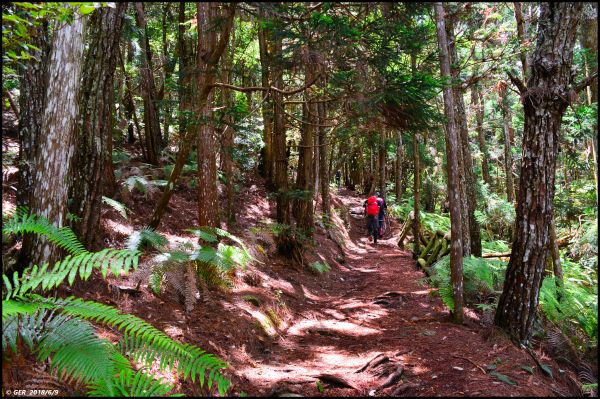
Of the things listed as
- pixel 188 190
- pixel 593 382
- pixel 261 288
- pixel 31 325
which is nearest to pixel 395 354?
pixel 593 382

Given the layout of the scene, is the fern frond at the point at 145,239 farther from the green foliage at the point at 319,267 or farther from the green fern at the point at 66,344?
the green foliage at the point at 319,267

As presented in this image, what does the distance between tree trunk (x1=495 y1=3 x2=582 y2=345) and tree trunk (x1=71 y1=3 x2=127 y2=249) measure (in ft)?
18.2

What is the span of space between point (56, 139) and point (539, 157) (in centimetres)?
592

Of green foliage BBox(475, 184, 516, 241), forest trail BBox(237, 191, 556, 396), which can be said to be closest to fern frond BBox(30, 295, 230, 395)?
forest trail BBox(237, 191, 556, 396)

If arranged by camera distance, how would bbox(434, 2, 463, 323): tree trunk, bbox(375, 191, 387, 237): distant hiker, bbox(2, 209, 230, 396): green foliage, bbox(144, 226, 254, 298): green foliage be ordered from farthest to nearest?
bbox(375, 191, 387, 237): distant hiker, bbox(434, 2, 463, 323): tree trunk, bbox(144, 226, 254, 298): green foliage, bbox(2, 209, 230, 396): green foliage

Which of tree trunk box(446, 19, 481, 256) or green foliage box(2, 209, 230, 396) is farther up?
tree trunk box(446, 19, 481, 256)

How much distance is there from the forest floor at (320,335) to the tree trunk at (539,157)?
559 millimetres

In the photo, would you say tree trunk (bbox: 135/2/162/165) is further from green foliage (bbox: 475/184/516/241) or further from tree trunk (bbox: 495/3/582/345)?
green foliage (bbox: 475/184/516/241)

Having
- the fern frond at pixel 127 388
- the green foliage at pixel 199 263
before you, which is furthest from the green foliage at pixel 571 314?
the fern frond at pixel 127 388

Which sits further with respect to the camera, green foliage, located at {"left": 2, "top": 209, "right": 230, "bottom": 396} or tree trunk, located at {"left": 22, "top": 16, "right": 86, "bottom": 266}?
tree trunk, located at {"left": 22, "top": 16, "right": 86, "bottom": 266}

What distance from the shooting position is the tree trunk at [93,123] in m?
5.21

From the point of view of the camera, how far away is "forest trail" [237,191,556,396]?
407 cm

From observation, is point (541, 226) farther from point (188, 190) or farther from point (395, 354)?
point (188, 190)

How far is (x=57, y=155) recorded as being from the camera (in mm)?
4258
